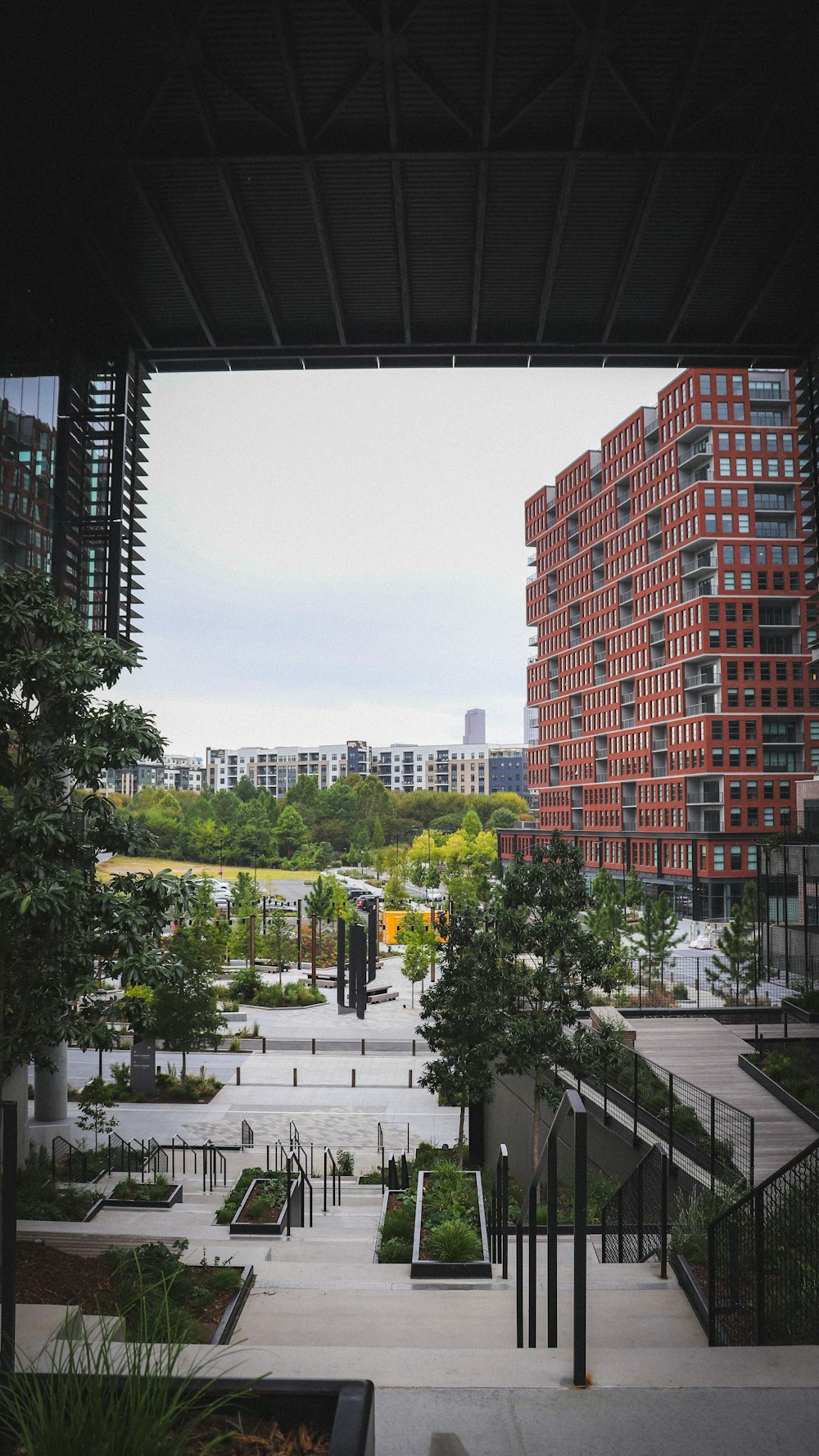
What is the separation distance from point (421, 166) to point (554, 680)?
302ft

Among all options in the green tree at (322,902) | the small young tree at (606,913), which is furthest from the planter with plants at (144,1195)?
the green tree at (322,902)

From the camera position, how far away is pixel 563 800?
98.4m

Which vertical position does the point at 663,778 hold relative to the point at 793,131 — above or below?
below

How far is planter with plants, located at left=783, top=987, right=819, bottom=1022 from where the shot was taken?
23.7 m

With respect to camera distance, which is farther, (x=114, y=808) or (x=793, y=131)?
(x=793, y=131)

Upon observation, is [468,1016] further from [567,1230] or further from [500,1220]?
[500,1220]

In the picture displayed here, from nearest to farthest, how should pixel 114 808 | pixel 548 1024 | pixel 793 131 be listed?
1. pixel 114 808
2. pixel 793 131
3. pixel 548 1024

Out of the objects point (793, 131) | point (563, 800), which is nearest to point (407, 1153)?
point (793, 131)

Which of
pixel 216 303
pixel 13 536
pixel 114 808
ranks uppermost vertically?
pixel 216 303

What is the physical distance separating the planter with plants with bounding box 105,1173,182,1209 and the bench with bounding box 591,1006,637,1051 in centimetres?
1059

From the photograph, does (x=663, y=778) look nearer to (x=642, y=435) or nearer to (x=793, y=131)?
(x=642, y=435)

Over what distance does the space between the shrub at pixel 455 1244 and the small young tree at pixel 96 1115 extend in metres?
9.11

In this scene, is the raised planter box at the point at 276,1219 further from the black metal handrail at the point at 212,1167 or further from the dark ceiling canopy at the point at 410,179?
the dark ceiling canopy at the point at 410,179

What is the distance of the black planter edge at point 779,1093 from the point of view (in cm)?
1720
